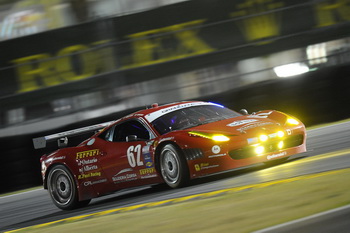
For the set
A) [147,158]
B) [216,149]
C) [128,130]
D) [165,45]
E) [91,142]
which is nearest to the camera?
[216,149]

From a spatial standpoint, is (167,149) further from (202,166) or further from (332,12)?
(332,12)

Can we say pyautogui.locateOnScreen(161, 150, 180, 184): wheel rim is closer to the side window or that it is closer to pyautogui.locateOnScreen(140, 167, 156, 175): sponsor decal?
pyautogui.locateOnScreen(140, 167, 156, 175): sponsor decal

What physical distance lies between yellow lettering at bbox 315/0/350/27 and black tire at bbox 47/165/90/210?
28.1ft

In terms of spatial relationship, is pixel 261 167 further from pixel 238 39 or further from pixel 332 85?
pixel 238 39

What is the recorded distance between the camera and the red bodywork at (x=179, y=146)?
328 inches

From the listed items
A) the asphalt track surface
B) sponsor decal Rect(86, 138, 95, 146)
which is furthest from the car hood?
sponsor decal Rect(86, 138, 95, 146)

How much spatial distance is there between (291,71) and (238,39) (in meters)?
1.53

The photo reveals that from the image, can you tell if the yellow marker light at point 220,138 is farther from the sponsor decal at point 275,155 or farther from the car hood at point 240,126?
the sponsor decal at point 275,155

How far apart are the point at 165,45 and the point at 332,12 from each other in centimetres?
393

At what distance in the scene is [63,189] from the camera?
9.86 m

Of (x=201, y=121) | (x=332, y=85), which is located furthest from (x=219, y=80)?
(x=201, y=121)

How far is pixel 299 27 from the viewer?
16.3 m

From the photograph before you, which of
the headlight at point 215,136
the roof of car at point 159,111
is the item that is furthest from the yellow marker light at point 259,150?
the roof of car at point 159,111

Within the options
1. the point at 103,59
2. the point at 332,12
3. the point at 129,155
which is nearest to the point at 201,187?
the point at 129,155
